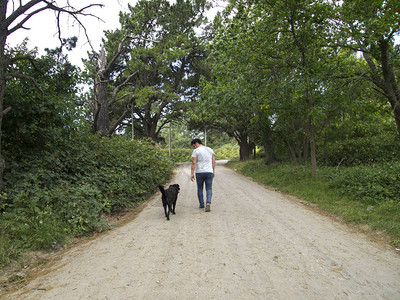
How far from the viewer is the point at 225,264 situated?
317 centimetres

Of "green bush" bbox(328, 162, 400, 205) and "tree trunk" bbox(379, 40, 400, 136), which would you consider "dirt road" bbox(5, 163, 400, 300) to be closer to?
"green bush" bbox(328, 162, 400, 205)

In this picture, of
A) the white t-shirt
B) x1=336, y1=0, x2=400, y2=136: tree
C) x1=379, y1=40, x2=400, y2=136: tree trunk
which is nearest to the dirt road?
the white t-shirt

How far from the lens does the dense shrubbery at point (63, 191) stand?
3832 millimetres

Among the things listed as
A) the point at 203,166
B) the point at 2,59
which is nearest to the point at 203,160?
the point at 203,166

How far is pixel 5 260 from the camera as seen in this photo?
321 centimetres

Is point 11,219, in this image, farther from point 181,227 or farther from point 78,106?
point 78,106

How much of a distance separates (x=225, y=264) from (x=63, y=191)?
3.72 meters

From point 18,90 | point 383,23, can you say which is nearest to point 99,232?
point 18,90

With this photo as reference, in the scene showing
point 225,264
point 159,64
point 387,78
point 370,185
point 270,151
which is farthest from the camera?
point 159,64

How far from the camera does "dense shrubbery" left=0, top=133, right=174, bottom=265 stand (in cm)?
383

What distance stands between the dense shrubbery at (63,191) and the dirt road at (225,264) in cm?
61

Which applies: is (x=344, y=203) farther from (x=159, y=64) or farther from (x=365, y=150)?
(x=159, y=64)

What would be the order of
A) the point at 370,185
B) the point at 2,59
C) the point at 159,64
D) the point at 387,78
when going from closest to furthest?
the point at 2,59, the point at 370,185, the point at 387,78, the point at 159,64

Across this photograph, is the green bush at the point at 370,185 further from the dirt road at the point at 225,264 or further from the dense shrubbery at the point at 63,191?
the dense shrubbery at the point at 63,191
